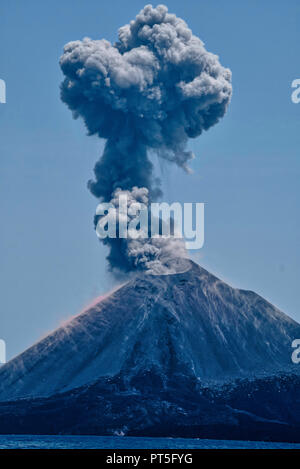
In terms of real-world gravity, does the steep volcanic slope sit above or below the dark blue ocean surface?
above

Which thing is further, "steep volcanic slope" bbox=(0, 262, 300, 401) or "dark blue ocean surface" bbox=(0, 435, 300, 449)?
"steep volcanic slope" bbox=(0, 262, 300, 401)

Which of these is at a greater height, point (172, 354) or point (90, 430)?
point (172, 354)

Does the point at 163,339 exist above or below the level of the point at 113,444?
above

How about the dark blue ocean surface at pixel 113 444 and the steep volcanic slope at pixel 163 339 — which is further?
the steep volcanic slope at pixel 163 339

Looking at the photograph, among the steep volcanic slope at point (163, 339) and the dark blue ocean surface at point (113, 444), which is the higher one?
the steep volcanic slope at point (163, 339)

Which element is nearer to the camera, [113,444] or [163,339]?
[113,444]
